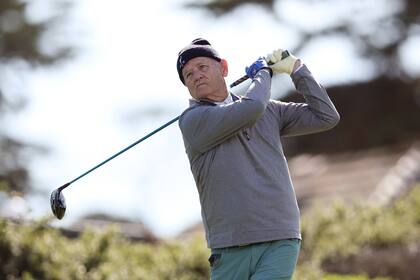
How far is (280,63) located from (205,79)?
0.50 m

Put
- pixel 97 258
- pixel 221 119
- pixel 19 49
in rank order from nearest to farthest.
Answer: pixel 221 119 → pixel 97 258 → pixel 19 49

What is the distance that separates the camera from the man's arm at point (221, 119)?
239 inches

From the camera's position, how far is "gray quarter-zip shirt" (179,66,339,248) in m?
6.08

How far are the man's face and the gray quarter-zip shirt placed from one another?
0.21 feet

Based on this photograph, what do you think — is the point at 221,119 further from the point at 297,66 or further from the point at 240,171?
the point at 297,66

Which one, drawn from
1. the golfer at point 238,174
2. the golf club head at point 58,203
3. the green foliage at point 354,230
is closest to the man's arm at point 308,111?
the golfer at point 238,174

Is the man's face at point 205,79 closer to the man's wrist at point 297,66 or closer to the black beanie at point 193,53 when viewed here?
the black beanie at point 193,53

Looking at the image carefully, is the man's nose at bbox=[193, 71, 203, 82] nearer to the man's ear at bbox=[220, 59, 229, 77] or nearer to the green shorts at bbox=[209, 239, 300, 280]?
the man's ear at bbox=[220, 59, 229, 77]

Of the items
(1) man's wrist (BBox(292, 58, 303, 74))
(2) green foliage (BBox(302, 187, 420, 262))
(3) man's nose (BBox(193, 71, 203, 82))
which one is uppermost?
(3) man's nose (BBox(193, 71, 203, 82))

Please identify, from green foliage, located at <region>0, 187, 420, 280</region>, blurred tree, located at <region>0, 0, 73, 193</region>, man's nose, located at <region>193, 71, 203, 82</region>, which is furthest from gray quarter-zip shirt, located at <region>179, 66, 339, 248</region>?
blurred tree, located at <region>0, 0, 73, 193</region>

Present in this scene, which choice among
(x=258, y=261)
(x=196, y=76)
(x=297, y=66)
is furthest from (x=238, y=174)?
(x=297, y=66)

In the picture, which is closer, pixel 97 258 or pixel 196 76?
pixel 196 76

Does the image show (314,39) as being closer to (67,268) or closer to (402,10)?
(402,10)

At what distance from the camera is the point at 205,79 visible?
6258 millimetres
